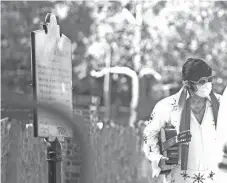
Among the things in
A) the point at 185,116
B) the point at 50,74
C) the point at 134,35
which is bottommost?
the point at 185,116

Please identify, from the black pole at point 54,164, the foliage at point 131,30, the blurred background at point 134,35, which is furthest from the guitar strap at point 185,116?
the foliage at point 131,30

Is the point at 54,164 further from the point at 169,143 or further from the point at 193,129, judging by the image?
the point at 193,129

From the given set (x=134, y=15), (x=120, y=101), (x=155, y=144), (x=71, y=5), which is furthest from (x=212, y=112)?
(x=120, y=101)

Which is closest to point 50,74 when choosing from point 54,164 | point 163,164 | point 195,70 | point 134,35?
point 54,164

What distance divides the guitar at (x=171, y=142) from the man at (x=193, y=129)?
36 millimetres

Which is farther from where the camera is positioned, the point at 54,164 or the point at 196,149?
the point at 196,149

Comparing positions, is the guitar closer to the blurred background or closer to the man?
the man

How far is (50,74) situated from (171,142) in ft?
3.85

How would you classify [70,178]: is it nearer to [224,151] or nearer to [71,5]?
[224,151]

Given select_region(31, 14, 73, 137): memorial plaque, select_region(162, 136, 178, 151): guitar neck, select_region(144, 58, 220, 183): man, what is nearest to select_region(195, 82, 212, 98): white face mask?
select_region(144, 58, 220, 183): man

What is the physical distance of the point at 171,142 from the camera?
5770 mm

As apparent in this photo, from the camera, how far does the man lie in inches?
228

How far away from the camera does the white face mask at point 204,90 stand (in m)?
5.88

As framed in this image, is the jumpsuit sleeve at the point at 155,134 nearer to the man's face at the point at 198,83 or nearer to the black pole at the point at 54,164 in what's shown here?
the man's face at the point at 198,83
